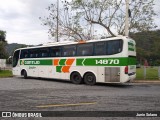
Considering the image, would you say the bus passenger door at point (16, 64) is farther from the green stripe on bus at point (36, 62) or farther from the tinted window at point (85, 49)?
the tinted window at point (85, 49)

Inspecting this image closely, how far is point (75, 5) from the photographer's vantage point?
29125 millimetres

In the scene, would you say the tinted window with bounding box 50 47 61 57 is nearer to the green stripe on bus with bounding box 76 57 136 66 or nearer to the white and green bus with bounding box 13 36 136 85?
the white and green bus with bounding box 13 36 136 85

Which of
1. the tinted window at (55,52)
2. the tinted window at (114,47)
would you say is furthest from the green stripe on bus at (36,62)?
the tinted window at (114,47)

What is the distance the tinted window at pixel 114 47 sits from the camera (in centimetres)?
1719

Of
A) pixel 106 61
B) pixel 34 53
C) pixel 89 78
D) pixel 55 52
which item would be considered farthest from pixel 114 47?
pixel 34 53

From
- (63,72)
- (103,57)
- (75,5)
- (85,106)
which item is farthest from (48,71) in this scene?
(85,106)

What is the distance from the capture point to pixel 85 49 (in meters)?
19.1

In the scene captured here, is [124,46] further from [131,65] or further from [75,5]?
[75,5]

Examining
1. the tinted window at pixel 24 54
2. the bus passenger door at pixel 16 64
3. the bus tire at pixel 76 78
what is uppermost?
the tinted window at pixel 24 54

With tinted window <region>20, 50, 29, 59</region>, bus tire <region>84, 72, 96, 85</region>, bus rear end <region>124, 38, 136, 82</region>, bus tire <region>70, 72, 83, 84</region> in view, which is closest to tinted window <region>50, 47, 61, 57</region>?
bus tire <region>70, 72, 83, 84</region>

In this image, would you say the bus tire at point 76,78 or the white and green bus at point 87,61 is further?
the bus tire at point 76,78

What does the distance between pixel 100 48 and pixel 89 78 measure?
2.26 m

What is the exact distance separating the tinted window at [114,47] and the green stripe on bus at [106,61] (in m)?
0.50

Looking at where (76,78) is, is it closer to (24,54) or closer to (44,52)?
(44,52)
